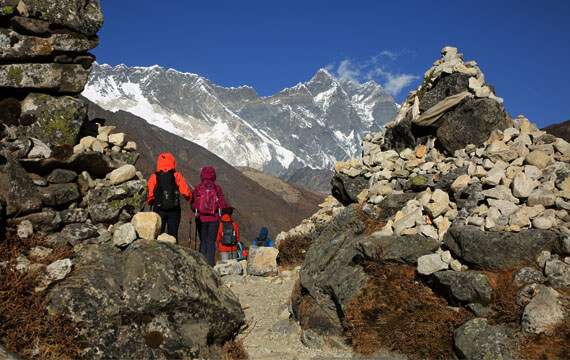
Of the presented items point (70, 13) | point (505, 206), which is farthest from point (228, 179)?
point (505, 206)

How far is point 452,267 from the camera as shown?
8820 mm

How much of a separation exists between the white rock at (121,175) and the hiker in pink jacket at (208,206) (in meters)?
2.67

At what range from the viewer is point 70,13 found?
30.6ft

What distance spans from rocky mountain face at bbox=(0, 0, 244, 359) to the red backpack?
2.42 m

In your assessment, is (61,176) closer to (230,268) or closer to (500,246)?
(500,246)

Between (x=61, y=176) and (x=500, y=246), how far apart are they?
7478 millimetres

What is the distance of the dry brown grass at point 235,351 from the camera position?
786 centimetres

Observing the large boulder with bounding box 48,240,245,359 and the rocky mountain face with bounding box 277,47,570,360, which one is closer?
the large boulder with bounding box 48,240,245,359

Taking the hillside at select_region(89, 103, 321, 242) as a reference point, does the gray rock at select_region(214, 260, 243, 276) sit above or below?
below

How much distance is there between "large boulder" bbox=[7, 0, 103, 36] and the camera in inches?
354

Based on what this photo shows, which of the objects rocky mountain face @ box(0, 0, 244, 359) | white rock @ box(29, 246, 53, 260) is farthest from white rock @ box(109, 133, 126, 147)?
white rock @ box(29, 246, 53, 260)

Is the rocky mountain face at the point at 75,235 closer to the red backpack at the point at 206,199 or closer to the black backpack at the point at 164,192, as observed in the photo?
the black backpack at the point at 164,192

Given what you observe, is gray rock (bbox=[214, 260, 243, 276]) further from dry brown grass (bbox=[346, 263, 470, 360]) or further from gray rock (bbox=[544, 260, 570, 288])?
gray rock (bbox=[544, 260, 570, 288])

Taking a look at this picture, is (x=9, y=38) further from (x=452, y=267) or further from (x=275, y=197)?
(x=275, y=197)
